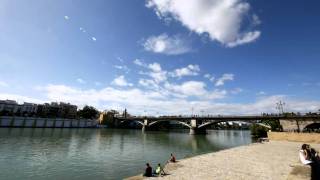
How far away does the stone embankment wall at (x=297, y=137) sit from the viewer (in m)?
42.4

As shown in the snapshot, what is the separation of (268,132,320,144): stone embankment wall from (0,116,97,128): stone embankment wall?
104 metres

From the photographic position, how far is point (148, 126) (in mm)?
119250

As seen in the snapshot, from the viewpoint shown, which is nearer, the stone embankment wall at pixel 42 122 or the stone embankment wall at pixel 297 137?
the stone embankment wall at pixel 297 137

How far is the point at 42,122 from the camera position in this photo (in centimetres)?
11631

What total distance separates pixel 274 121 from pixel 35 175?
70.2m

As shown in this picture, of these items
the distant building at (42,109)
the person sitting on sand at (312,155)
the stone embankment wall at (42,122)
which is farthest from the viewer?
the distant building at (42,109)

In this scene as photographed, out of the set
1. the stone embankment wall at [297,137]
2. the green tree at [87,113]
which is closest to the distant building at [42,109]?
the green tree at [87,113]

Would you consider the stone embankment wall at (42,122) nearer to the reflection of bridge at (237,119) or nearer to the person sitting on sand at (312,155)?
the reflection of bridge at (237,119)

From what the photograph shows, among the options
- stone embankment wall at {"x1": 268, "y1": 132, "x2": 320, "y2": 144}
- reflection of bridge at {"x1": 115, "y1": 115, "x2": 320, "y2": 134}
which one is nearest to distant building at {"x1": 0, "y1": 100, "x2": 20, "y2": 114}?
reflection of bridge at {"x1": 115, "y1": 115, "x2": 320, "y2": 134}

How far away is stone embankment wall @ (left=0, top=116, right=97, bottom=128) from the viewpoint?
10416 cm

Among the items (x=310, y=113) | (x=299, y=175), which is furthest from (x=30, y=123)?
(x=299, y=175)

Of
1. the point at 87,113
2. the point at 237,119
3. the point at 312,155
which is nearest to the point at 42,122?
the point at 87,113

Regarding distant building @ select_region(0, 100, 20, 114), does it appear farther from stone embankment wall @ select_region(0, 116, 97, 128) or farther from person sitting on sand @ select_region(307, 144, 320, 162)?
person sitting on sand @ select_region(307, 144, 320, 162)

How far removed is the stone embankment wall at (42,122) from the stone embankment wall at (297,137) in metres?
104
